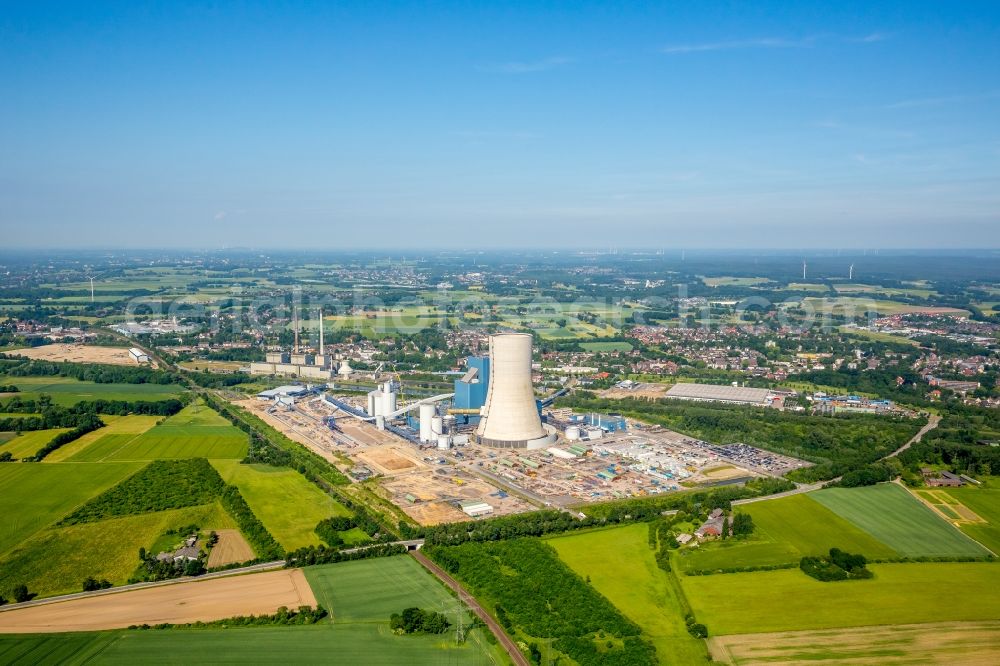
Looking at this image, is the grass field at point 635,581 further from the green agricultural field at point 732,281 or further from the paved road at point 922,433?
the green agricultural field at point 732,281

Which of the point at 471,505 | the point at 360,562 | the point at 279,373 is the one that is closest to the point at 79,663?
the point at 360,562

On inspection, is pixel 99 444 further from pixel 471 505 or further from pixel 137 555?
pixel 471 505

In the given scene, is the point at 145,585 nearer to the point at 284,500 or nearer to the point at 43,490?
the point at 284,500

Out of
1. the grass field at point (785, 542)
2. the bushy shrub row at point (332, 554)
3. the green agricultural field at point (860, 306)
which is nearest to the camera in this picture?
the bushy shrub row at point (332, 554)

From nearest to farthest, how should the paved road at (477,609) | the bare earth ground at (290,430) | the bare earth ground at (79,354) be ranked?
the paved road at (477,609) < the bare earth ground at (290,430) < the bare earth ground at (79,354)

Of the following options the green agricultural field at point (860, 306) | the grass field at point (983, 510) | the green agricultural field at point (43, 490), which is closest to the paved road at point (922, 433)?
the grass field at point (983, 510)

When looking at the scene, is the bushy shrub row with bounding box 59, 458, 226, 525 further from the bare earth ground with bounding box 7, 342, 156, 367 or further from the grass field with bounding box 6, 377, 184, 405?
the bare earth ground with bounding box 7, 342, 156, 367
